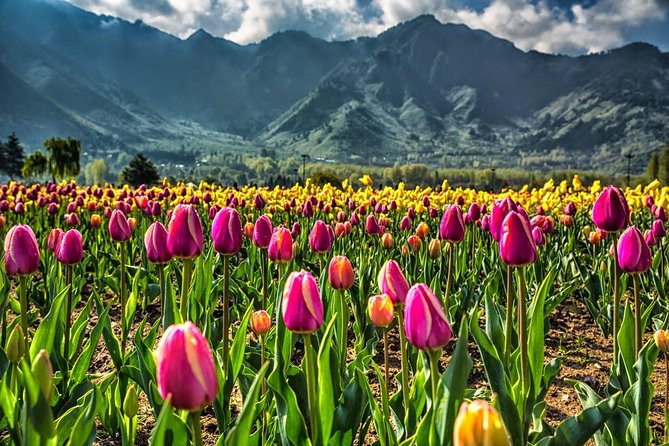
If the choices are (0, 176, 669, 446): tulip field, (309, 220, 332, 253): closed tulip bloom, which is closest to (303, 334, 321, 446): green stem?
(0, 176, 669, 446): tulip field

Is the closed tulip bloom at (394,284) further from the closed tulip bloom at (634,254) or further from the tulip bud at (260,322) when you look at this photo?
the closed tulip bloom at (634,254)

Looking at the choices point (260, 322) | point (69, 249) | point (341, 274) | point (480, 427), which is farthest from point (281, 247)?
point (480, 427)

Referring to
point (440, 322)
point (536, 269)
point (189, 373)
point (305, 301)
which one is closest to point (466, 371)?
point (440, 322)

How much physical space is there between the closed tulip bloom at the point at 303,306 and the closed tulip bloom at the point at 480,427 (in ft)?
2.67

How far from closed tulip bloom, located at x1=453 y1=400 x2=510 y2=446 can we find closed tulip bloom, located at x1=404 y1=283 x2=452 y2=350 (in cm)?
62

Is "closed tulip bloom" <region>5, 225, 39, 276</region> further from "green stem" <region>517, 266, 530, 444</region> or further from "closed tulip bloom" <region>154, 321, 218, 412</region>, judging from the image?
"green stem" <region>517, 266, 530, 444</region>

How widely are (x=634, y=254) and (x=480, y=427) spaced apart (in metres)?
2.06

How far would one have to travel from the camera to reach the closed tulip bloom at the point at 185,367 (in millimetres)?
1475

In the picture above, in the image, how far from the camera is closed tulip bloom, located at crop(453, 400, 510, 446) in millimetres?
1180

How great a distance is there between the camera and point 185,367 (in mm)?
1487

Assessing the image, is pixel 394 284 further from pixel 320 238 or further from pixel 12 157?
pixel 12 157

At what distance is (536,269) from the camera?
596 cm

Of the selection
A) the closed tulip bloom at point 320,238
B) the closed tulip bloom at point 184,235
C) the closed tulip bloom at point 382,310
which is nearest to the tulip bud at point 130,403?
the closed tulip bloom at point 184,235

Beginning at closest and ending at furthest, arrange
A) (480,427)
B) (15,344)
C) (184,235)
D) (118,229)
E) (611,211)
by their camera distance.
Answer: (480,427)
(15,344)
(184,235)
(611,211)
(118,229)
